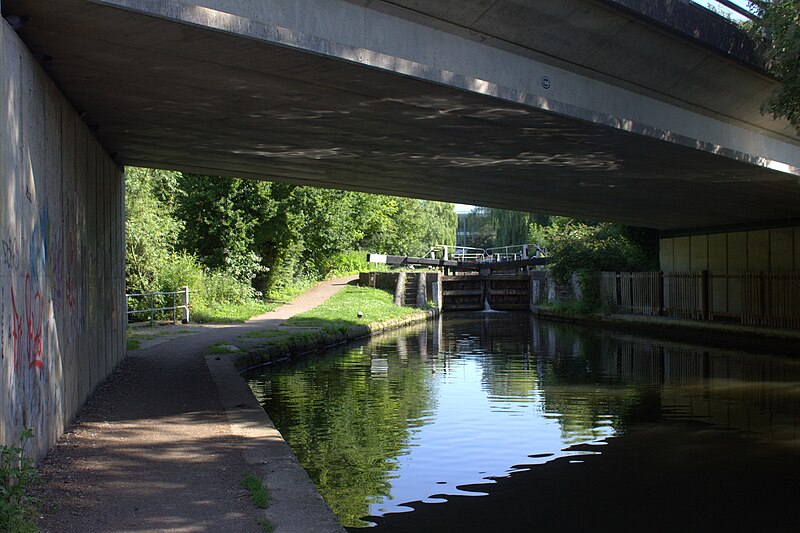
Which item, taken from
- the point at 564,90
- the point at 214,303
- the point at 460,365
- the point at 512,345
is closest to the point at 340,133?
the point at 564,90

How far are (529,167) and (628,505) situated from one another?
8.93 metres

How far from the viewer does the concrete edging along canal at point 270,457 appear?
589 centimetres

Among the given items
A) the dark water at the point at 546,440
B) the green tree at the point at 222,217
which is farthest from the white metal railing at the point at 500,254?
the dark water at the point at 546,440

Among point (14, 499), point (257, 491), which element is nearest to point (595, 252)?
point (257, 491)

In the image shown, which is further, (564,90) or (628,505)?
(564,90)

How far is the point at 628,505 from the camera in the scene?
7.76 meters

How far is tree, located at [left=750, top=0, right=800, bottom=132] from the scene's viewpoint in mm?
11148

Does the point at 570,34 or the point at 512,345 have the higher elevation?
the point at 570,34

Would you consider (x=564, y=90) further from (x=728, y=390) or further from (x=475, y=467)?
(x=728, y=390)

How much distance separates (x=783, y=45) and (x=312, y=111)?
655cm

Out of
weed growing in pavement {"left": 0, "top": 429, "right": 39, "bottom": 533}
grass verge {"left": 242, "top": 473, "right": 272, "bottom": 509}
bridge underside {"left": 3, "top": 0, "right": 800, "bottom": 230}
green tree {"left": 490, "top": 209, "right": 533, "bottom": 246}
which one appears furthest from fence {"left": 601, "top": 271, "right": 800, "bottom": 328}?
green tree {"left": 490, "top": 209, "right": 533, "bottom": 246}

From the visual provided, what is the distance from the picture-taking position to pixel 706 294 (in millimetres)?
28719

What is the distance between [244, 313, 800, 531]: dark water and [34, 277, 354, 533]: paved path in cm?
84

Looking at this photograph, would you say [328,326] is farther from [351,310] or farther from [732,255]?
[732,255]
